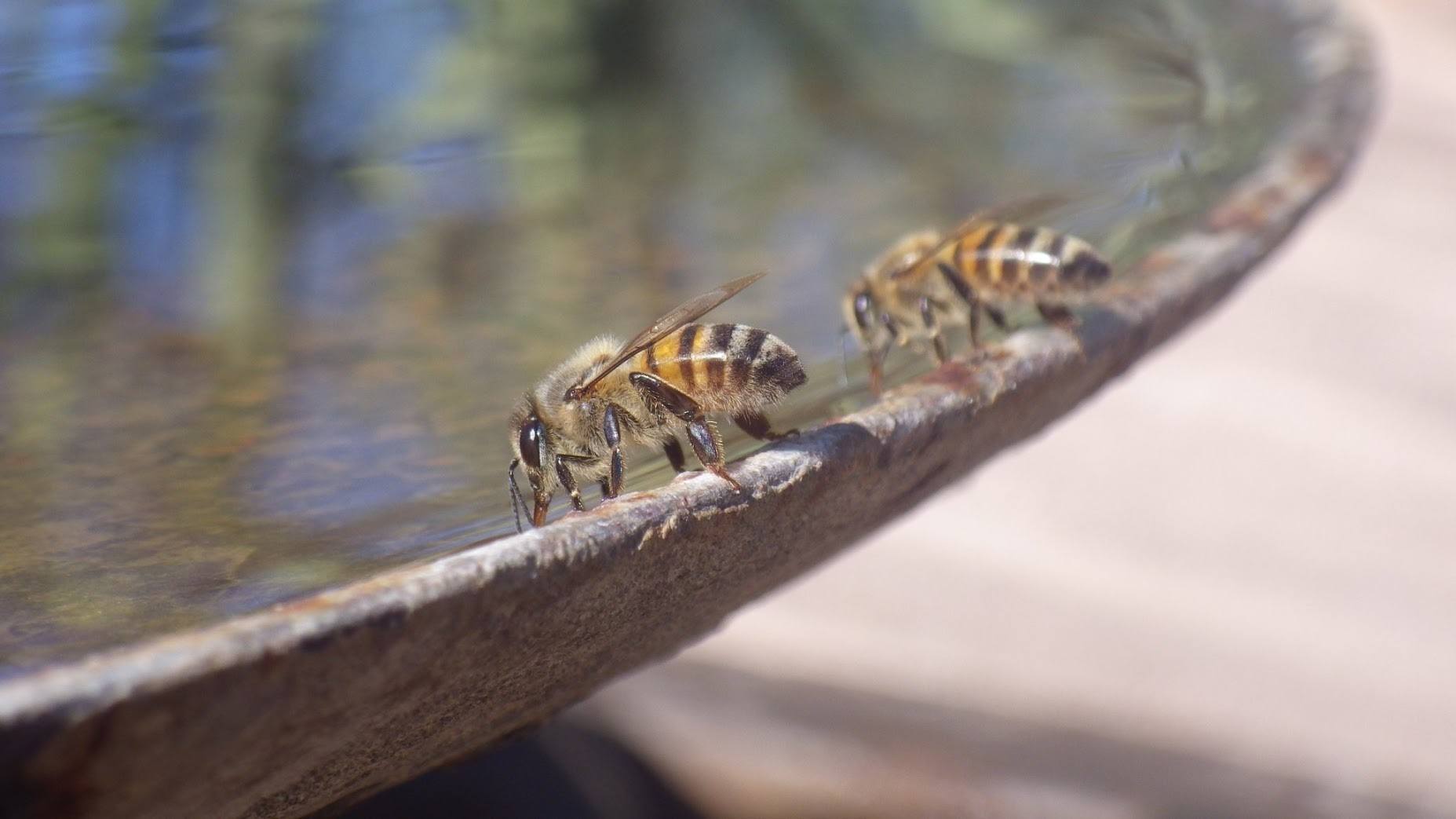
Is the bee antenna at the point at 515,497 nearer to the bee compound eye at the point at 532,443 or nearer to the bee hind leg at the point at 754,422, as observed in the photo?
the bee compound eye at the point at 532,443

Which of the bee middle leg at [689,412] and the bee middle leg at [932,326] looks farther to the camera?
the bee middle leg at [932,326]

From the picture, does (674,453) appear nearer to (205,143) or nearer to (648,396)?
(648,396)

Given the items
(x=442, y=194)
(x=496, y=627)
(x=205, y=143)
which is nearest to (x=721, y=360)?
(x=496, y=627)

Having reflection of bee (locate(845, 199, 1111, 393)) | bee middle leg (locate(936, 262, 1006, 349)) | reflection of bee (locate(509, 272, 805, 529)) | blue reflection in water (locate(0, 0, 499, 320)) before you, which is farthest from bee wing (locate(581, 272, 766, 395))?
blue reflection in water (locate(0, 0, 499, 320))

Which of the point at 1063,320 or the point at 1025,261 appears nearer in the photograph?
the point at 1063,320

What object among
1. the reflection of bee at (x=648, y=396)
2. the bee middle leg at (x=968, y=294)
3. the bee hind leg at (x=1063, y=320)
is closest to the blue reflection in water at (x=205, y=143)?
the reflection of bee at (x=648, y=396)
